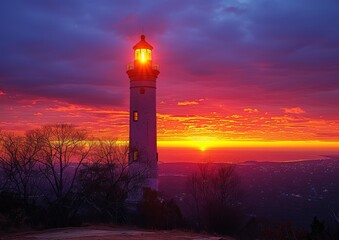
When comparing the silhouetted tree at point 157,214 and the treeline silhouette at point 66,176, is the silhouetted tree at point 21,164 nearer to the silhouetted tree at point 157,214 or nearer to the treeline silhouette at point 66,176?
the treeline silhouette at point 66,176

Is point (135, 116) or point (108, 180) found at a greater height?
point (135, 116)

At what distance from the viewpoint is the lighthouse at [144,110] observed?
3469 centimetres

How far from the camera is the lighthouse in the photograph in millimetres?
34688

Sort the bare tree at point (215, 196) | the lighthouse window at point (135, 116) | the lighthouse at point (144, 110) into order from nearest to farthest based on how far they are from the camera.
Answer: the bare tree at point (215, 196), the lighthouse at point (144, 110), the lighthouse window at point (135, 116)

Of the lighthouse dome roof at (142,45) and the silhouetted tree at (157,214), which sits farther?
the lighthouse dome roof at (142,45)

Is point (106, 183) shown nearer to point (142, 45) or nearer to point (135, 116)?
point (135, 116)

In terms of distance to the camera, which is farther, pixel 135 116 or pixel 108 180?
pixel 135 116

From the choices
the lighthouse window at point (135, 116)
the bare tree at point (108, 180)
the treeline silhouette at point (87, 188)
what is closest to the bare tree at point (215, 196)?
the treeline silhouette at point (87, 188)

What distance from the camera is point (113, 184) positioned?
2817cm

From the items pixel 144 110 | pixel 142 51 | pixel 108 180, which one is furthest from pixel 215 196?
pixel 142 51

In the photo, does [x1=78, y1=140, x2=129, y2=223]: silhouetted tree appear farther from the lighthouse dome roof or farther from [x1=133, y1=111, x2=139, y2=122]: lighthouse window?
the lighthouse dome roof

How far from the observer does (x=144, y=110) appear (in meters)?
35.1

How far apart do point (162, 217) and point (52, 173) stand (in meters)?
8.23

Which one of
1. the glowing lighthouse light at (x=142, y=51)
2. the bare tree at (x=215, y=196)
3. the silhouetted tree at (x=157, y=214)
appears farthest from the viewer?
the glowing lighthouse light at (x=142, y=51)
